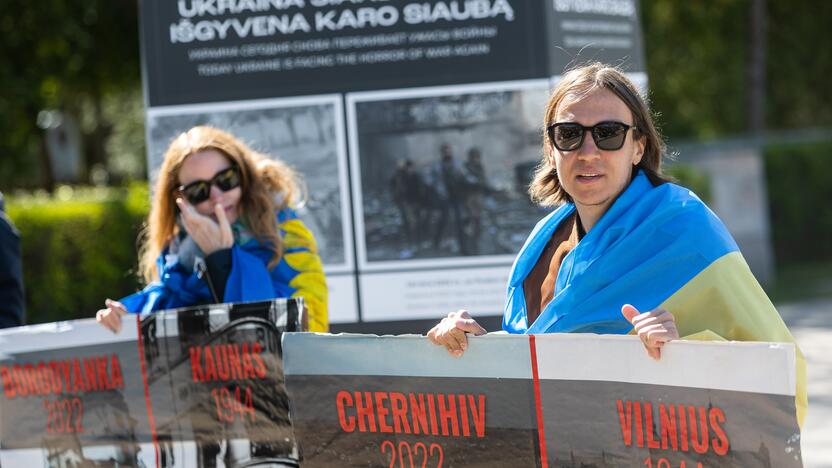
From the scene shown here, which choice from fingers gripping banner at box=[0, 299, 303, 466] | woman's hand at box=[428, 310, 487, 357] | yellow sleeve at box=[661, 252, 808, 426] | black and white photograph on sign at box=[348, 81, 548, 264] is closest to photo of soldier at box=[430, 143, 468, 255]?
black and white photograph on sign at box=[348, 81, 548, 264]

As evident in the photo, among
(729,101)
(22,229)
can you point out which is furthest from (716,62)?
(22,229)

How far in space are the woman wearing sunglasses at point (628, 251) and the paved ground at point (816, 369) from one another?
4.34 meters

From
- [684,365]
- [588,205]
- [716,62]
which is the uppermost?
[716,62]

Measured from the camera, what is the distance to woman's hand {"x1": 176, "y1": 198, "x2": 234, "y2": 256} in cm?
368

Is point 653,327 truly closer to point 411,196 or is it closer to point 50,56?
point 411,196

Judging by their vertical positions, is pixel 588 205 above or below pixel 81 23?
below

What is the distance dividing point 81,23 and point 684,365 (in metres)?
13.6

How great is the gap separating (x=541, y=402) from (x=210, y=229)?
4.73 feet

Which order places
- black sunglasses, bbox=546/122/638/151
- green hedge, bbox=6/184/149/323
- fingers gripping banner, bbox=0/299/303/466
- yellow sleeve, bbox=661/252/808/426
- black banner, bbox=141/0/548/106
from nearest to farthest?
yellow sleeve, bbox=661/252/808/426 < black sunglasses, bbox=546/122/638/151 < fingers gripping banner, bbox=0/299/303/466 < black banner, bbox=141/0/548/106 < green hedge, bbox=6/184/149/323

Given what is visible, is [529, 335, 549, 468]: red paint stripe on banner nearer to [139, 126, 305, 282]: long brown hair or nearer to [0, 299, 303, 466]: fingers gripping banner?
[0, 299, 303, 466]: fingers gripping banner

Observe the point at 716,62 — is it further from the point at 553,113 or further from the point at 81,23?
the point at 553,113

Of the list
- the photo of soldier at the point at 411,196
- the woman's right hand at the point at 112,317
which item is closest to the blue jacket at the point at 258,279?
the woman's right hand at the point at 112,317

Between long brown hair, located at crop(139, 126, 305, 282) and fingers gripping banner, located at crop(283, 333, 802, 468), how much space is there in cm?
84

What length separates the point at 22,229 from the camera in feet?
37.1
